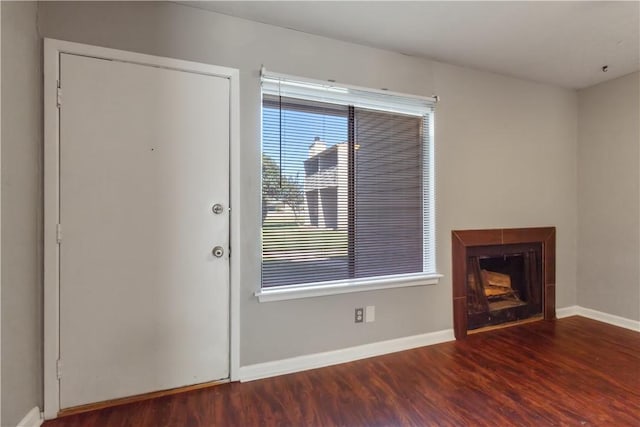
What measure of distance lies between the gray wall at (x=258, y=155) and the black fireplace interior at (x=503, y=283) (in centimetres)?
30

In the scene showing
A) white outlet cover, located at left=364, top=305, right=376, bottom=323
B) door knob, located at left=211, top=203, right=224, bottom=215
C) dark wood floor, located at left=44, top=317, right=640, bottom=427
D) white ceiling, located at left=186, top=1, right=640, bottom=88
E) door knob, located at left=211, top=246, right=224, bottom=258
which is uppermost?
white ceiling, located at left=186, top=1, right=640, bottom=88

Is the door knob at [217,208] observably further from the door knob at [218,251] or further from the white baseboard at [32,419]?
the white baseboard at [32,419]

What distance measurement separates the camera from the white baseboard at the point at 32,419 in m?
1.61

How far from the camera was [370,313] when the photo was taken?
255 cm

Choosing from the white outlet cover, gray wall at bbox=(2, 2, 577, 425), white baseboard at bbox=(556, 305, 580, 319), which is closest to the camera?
gray wall at bbox=(2, 2, 577, 425)

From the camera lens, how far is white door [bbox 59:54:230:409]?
182 centimetres

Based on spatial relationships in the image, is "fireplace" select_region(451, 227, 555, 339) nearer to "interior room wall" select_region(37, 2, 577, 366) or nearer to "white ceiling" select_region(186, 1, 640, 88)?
"interior room wall" select_region(37, 2, 577, 366)

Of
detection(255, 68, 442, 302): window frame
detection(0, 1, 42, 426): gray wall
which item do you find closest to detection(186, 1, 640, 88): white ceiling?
detection(255, 68, 442, 302): window frame

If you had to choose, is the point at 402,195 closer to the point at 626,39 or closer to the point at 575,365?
the point at 575,365

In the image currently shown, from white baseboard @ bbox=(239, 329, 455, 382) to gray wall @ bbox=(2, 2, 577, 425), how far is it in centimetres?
5

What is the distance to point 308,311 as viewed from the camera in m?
2.36

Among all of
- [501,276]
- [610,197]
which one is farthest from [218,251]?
[610,197]

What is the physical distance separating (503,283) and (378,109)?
2.28 m

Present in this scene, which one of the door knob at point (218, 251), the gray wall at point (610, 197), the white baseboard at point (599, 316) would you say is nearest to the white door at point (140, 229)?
the door knob at point (218, 251)
